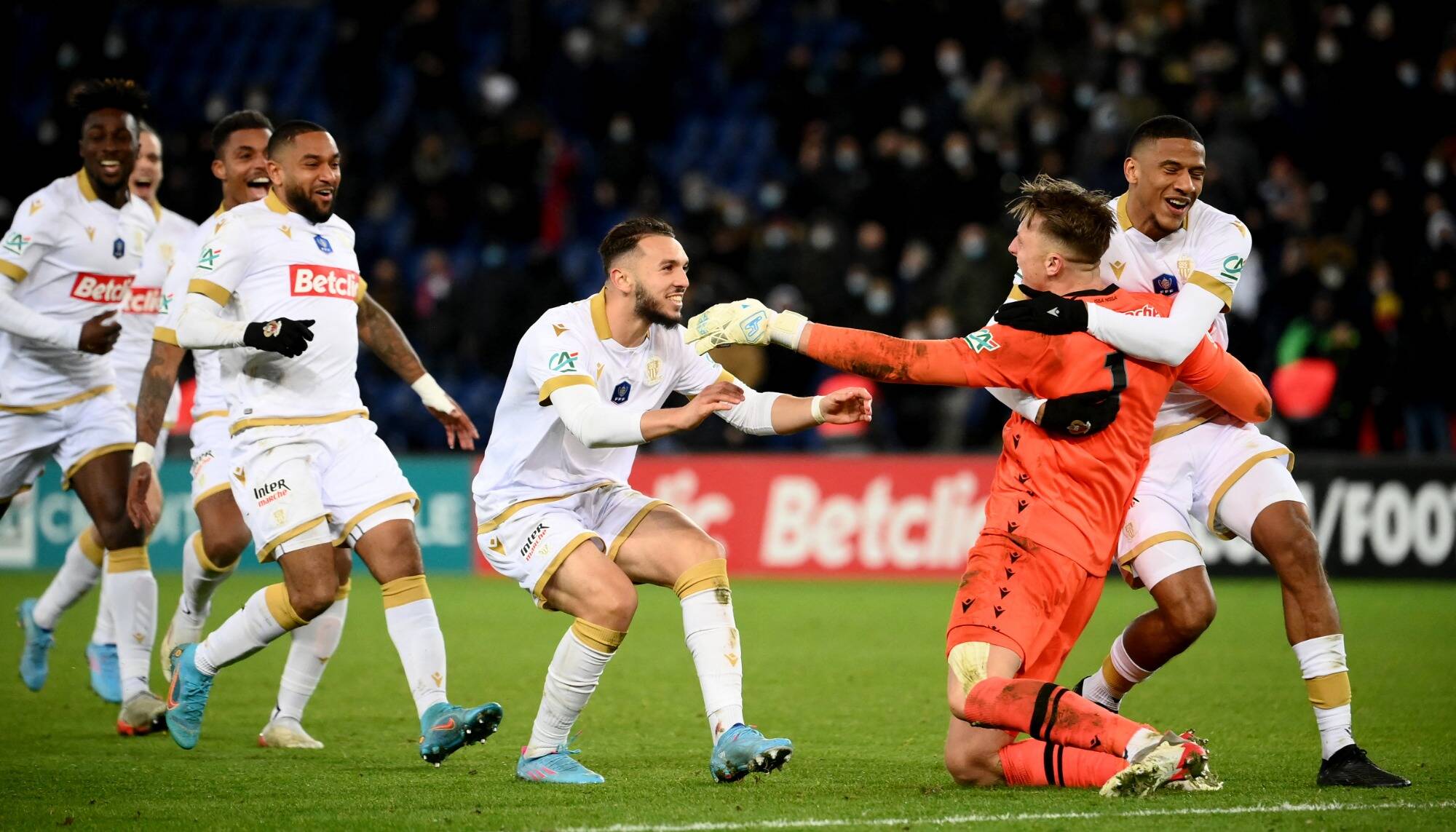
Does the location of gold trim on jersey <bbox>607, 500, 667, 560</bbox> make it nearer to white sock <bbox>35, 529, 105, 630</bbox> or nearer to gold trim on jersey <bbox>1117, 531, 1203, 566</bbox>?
gold trim on jersey <bbox>1117, 531, 1203, 566</bbox>

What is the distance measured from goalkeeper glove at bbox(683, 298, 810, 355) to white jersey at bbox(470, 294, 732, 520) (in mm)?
474

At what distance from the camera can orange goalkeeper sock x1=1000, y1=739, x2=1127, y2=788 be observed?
18.9 ft

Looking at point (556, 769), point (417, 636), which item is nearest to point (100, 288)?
point (417, 636)

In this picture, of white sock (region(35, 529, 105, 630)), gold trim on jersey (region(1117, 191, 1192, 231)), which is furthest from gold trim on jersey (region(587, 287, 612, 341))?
white sock (region(35, 529, 105, 630))

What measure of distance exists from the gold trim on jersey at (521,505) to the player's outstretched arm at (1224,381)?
93.6 inches

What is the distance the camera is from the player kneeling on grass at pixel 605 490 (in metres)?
6.20

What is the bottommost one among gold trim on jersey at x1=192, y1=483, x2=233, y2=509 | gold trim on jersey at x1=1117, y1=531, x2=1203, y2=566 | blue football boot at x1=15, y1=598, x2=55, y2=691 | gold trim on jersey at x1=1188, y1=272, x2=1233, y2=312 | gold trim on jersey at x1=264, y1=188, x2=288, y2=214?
blue football boot at x1=15, y1=598, x2=55, y2=691

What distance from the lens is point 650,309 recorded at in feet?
21.1

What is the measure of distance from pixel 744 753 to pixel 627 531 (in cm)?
108

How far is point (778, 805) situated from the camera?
18.5 ft

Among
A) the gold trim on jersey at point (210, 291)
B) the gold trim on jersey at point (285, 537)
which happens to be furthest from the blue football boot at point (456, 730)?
the gold trim on jersey at point (210, 291)

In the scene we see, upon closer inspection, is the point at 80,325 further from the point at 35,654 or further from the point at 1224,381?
the point at 1224,381

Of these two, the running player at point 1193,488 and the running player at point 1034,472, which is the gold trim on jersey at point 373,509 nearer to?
the running player at point 1034,472

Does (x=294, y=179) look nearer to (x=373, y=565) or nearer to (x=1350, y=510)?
(x=373, y=565)
